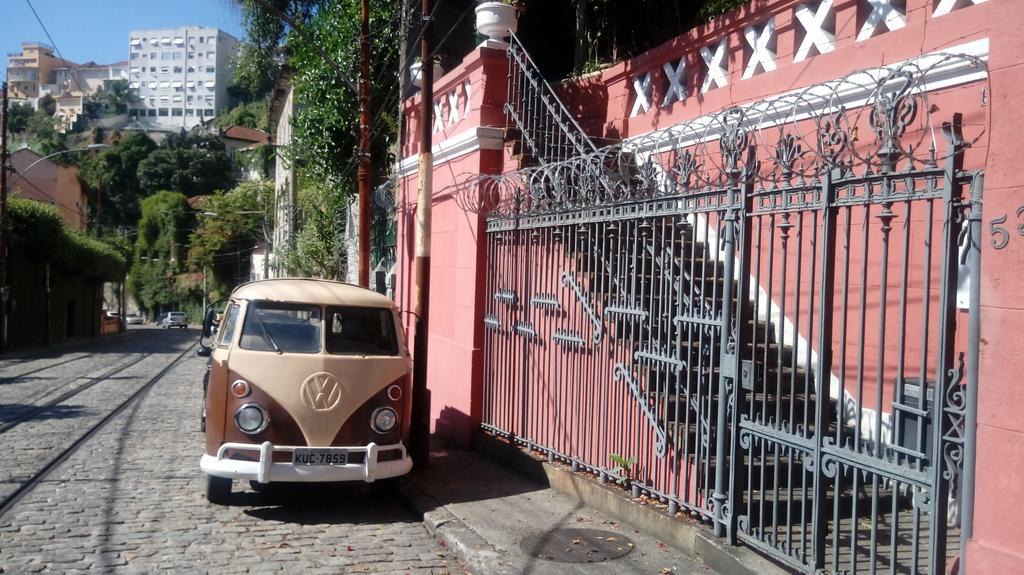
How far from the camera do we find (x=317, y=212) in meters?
21.2

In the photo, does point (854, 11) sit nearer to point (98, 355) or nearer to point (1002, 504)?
point (1002, 504)

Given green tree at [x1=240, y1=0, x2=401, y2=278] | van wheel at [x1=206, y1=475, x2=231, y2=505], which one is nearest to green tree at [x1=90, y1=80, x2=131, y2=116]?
green tree at [x1=240, y1=0, x2=401, y2=278]

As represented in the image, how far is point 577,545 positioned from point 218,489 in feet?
11.0

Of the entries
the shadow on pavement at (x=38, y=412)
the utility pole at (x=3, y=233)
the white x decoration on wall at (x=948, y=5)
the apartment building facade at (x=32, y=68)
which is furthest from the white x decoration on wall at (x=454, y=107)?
the apartment building facade at (x=32, y=68)

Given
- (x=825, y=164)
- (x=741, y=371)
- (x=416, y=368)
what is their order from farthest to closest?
1. (x=416, y=368)
2. (x=741, y=371)
3. (x=825, y=164)

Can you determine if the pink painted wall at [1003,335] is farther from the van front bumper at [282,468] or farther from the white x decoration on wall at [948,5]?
the van front bumper at [282,468]

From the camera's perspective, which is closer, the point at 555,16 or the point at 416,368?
the point at 416,368

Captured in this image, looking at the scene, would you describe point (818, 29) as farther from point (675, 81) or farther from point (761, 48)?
point (675, 81)

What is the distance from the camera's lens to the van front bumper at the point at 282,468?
670 cm

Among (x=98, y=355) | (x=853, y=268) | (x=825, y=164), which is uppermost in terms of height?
(x=825, y=164)

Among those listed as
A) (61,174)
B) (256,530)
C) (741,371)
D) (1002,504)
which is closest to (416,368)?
(256,530)

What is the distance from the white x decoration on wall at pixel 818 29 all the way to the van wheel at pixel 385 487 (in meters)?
5.37

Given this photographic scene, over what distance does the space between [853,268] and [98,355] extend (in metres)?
27.0

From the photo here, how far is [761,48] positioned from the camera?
301 inches
